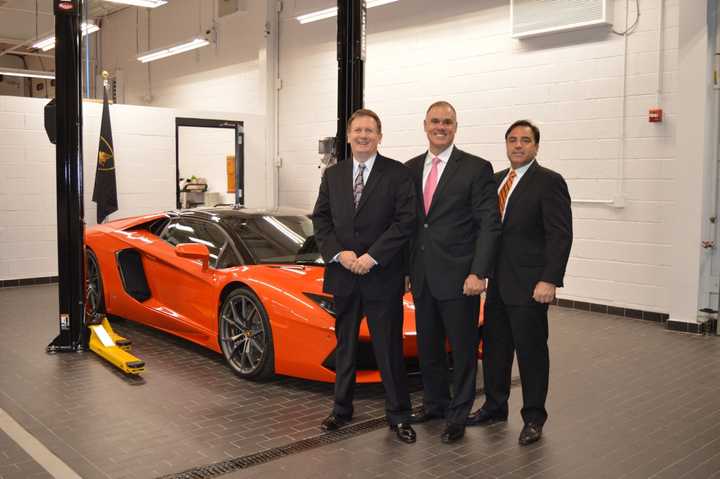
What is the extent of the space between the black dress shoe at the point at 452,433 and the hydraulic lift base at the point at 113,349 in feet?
7.43

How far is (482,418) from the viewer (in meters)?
4.06

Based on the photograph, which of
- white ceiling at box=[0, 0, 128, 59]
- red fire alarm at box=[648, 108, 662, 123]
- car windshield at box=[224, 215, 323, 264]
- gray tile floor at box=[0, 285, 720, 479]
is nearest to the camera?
gray tile floor at box=[0, 285, 720, 479]

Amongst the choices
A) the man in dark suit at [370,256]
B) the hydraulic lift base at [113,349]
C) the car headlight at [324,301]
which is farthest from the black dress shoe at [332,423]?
the hydraulic lift base at [113,349]

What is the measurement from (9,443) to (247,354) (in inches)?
61.7

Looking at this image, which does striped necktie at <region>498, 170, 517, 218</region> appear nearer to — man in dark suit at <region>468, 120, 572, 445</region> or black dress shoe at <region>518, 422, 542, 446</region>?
man in dark suit at <region>468, 120, 572, 445</region>

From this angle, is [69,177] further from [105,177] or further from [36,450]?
[105,177]

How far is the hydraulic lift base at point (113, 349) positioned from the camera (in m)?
4.92

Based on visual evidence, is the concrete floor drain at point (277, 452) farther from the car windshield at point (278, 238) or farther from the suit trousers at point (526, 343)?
the car windshield at point (278, 238)

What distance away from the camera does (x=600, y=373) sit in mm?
5234

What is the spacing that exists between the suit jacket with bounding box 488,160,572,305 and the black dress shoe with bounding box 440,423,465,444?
713 mm

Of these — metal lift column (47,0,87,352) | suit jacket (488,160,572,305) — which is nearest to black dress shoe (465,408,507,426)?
suit jacket (488,160,572,305)

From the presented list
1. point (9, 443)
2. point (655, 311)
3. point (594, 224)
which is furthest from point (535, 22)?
point (9, 443)

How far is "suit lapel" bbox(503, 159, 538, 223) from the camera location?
3.81 m

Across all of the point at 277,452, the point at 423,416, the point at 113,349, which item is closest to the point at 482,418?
the point at 423,416
